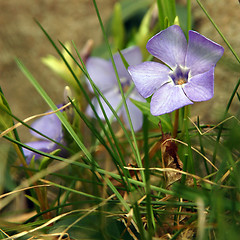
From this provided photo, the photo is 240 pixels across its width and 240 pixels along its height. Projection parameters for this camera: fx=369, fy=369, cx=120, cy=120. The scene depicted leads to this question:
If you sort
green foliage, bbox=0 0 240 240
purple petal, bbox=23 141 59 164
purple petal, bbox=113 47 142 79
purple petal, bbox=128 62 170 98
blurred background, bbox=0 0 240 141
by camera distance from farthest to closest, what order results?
blurred background, bbox=0 0 240 141 → purple petal, bbox=113 47 142 79 → purple petal, bbox=23 141 59 164 → purple petal, bbox=128 62 170 98 → green foliage, bbox=0 0 240 240

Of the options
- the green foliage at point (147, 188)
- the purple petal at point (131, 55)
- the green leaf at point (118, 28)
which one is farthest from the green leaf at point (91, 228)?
the green leaf at point (118, 28)

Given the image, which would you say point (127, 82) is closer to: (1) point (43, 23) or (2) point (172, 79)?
(2) point (172, 79)

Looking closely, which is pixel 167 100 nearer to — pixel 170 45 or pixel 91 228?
pixel 170 45

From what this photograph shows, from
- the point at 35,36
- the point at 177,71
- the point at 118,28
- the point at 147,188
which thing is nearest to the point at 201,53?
the point at 177,71

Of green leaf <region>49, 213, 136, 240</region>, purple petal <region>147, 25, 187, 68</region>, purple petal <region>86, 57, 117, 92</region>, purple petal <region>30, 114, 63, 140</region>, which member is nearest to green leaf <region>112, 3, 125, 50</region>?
purple petal <region>86, 57, 117, 92</region>

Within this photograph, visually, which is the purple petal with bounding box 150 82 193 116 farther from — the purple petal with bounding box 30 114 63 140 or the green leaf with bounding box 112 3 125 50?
the green leaf with bounding box 112 3 125 50

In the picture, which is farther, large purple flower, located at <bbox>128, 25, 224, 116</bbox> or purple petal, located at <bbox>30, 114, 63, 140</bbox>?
purple petal, located at <bbox>30, 114, 63, 140</bbox>

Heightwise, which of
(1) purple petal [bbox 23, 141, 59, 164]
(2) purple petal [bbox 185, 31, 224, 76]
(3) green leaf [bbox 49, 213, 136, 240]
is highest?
(2) purple petal [bbox 185, 31, 224, 76]
